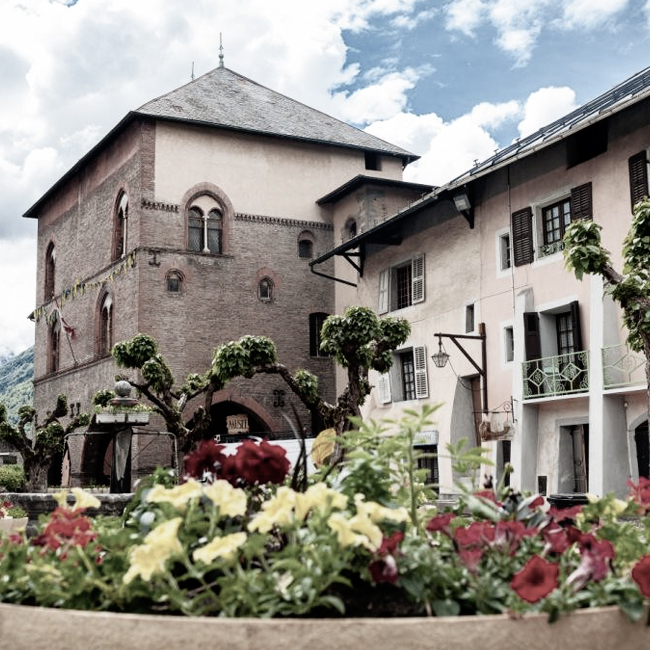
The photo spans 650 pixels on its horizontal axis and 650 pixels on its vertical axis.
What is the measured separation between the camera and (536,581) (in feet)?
9.34

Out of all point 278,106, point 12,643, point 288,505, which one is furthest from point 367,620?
point 278,106

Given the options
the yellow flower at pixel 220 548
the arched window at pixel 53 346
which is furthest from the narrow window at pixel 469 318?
the yellow flower at pixel 220 548

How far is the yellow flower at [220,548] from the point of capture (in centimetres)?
296

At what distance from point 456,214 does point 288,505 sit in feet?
75.0

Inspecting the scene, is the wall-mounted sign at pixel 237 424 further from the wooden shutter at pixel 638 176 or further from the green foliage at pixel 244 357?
the wooden shutter at pixel 638 176

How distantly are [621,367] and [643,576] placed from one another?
17093 mm

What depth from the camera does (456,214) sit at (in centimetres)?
2544

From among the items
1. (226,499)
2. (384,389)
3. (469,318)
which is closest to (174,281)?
(384,389)

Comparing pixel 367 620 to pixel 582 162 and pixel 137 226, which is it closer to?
pixel 582 162

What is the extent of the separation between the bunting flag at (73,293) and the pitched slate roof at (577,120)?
41.5ft

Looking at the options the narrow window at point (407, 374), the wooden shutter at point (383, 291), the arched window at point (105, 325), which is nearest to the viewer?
the narrow window at point (407, 374)

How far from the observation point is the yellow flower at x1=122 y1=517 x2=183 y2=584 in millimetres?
2986

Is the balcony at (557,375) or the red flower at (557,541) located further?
the balcony at (557,375)

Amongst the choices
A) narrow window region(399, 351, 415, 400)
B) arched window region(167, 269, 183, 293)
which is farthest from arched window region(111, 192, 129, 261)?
narrow window region(399, 351, 415, 400)
